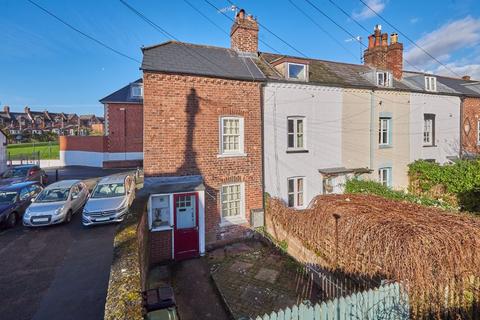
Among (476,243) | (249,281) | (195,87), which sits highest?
(195,87)

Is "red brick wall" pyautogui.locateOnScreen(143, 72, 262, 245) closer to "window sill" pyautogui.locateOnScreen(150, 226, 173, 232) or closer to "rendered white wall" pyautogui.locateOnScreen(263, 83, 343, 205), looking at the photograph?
"rendered white wall" pyautogui.locateOnScreen(263, 83, 343, 205)

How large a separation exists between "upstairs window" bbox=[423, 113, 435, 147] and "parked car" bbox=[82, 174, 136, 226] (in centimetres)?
1917

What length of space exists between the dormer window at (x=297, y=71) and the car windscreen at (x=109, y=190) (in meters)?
10.5

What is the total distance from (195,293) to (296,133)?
8.62 metres

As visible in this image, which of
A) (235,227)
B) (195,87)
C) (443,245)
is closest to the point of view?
(443,245)

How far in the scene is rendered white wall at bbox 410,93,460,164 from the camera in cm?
1697

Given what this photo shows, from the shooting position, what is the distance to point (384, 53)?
18625 millimetres

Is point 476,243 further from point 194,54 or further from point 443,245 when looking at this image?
point 194,54

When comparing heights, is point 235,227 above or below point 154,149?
below

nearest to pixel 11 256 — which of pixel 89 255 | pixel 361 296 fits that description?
pixel 89 255

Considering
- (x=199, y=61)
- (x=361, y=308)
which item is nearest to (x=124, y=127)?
(x=199, y=61)

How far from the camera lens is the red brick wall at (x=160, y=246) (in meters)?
9.99

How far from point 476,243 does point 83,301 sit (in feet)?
32.2

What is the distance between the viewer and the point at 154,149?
10148mm
